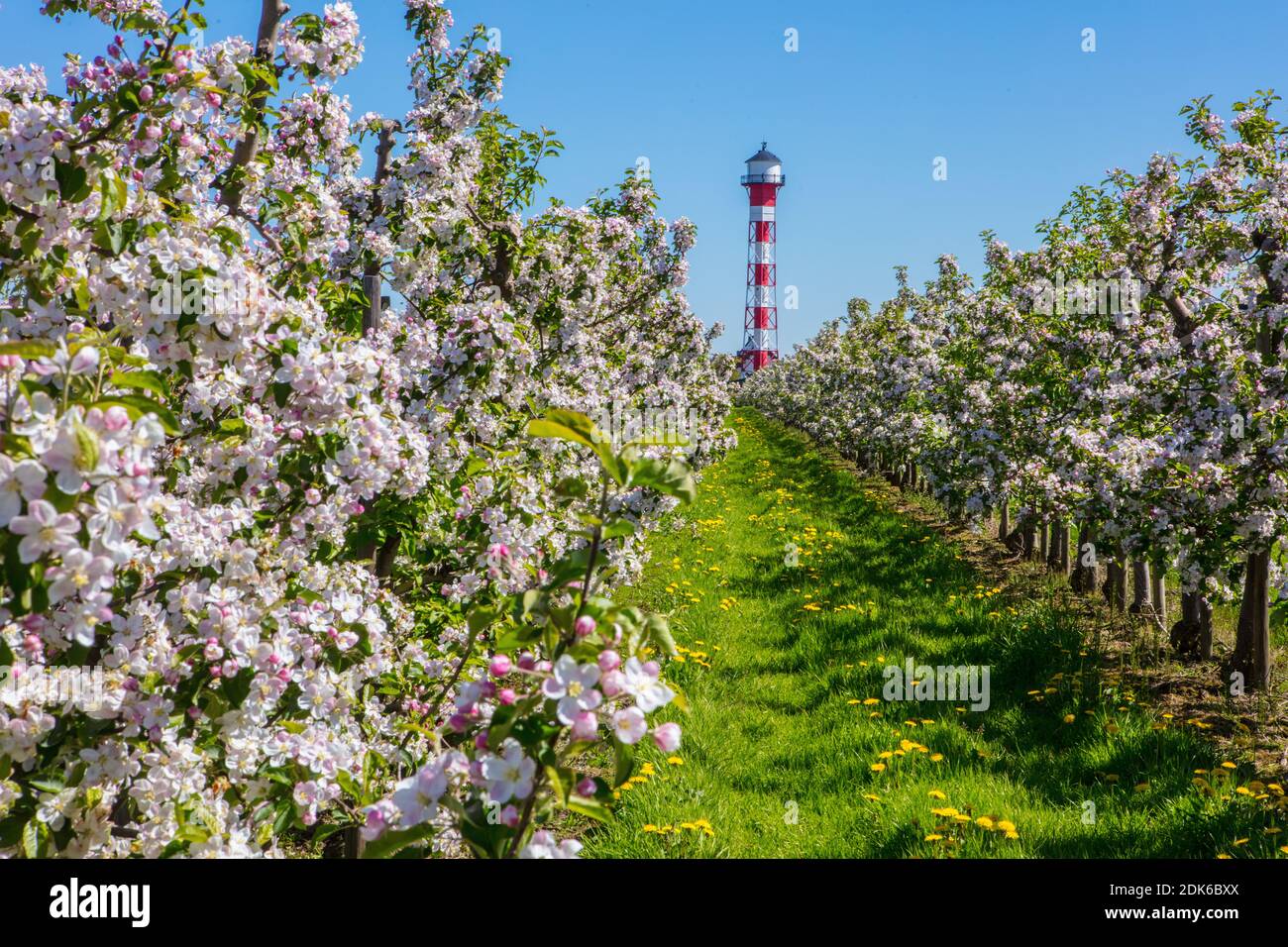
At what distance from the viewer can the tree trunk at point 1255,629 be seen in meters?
6.23

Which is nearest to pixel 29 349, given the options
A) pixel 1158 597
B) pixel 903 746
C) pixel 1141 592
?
pixel 903 746

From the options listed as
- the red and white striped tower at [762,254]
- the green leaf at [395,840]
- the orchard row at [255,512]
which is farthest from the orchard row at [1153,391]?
the red and white striped tower at [762,254]

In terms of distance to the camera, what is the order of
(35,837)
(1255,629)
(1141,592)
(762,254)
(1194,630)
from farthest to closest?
(762,254), (1141,592), (1194,630), (1255,629), (35,837)

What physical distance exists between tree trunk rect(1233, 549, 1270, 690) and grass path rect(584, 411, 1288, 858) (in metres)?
0.95

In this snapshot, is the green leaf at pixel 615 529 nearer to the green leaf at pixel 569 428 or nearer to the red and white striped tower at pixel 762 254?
the green leaf at pixel 569 428

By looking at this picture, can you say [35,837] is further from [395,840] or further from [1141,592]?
[1141,592]

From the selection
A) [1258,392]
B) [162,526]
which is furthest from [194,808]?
[1258,392]

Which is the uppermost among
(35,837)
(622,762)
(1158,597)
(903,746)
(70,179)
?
(70,179)

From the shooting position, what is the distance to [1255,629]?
628 cm

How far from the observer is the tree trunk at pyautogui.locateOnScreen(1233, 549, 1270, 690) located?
20.4 ft

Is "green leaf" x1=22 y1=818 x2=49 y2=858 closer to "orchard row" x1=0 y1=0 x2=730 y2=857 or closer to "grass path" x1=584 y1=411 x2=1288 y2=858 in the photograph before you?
"orchard row" x1=0 y1=0 x2=730 y2=857

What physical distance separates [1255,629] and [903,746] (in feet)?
10.3
